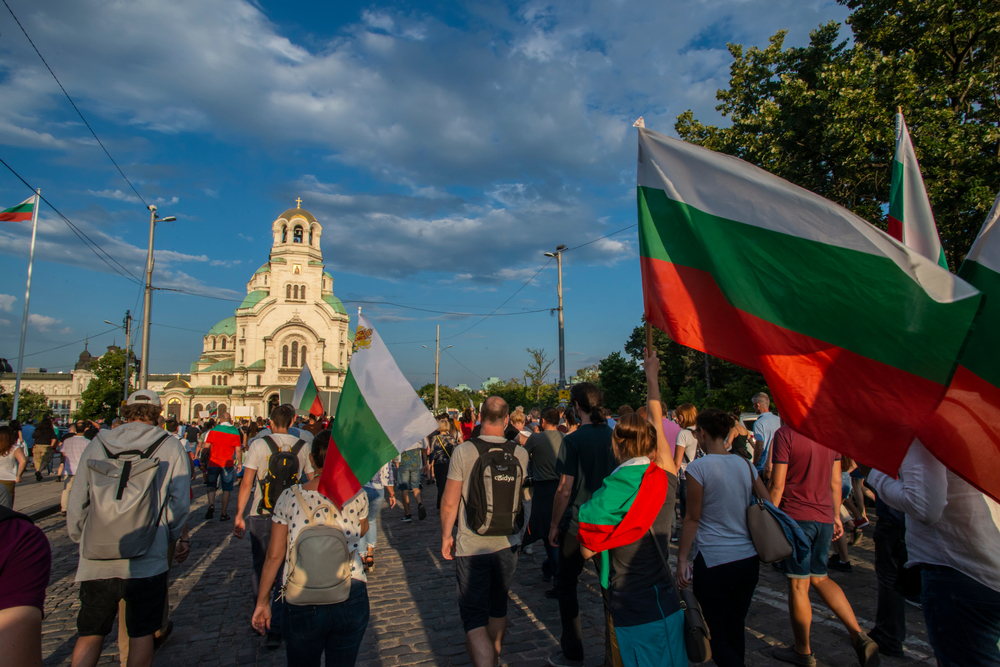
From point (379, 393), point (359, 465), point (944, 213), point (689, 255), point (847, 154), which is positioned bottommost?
point (359, 465)

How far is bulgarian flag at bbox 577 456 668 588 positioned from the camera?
10.0 ft

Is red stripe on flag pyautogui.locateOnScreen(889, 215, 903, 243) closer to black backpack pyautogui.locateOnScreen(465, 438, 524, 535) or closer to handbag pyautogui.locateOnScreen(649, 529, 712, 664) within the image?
handbag pyautogui.locateOnScreen(649, 529, 712, 664)

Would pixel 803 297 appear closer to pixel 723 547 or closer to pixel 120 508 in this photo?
pixel 723 547

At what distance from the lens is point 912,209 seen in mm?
3053

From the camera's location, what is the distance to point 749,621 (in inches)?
194

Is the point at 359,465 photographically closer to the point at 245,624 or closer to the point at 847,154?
the point at 245,624

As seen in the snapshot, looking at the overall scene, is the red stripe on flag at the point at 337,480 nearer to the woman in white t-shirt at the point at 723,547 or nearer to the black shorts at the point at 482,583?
the black shorts at the point at 482,583

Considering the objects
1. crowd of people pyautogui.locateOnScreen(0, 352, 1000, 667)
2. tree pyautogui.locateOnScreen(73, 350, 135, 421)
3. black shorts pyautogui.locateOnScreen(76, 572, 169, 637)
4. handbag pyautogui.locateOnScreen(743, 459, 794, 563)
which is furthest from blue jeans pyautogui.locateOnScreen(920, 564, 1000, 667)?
tree pyautogui.locateOnScreen(73, 350, 135, 421)

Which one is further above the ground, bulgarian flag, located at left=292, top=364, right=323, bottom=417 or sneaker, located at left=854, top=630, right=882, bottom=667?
bulgarian flag, located at left=292, top=364, right=323, bottom=417

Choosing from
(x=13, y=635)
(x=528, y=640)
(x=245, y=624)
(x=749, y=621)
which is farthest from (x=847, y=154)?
(x=13, y=635)

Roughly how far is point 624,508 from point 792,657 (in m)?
2.22

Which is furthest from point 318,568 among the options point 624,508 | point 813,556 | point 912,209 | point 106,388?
point 106,388

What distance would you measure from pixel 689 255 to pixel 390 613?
435 centimetres

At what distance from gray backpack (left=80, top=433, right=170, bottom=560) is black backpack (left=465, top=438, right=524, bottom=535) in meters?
2.04
